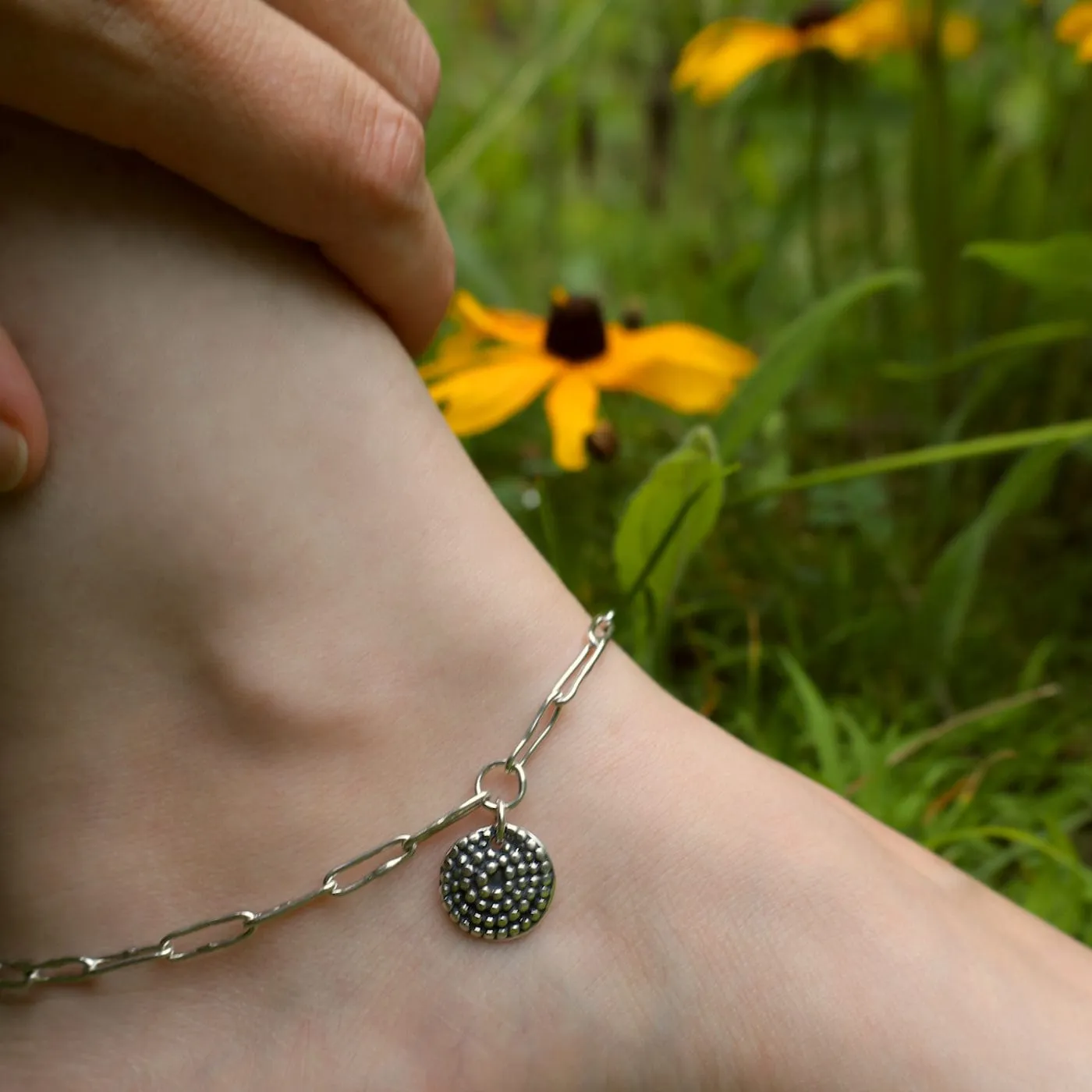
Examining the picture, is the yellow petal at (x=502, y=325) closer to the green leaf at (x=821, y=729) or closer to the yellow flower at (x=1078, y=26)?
the green leaf at (x=821, y=729)

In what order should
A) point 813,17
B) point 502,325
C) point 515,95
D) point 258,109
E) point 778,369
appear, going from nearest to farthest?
point 258,109, point 778,369, point 502,325, point 813,17, point 515,95

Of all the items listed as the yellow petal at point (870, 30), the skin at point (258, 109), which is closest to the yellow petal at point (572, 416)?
the skin at point (258, 109)

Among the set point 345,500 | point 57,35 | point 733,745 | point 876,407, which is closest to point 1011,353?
point 876,407

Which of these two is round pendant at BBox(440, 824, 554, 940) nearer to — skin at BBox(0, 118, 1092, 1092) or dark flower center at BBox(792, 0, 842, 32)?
skin at BBox(0, 118, 1092, 1092)

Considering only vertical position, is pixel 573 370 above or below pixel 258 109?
below

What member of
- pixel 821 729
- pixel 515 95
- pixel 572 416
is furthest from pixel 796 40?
pixel 821 729

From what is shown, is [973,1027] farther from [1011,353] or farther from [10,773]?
[1011,353]

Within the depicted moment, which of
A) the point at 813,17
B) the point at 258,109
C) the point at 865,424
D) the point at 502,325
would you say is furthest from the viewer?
the point at 865,424

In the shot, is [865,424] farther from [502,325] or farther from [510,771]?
[510,771]
